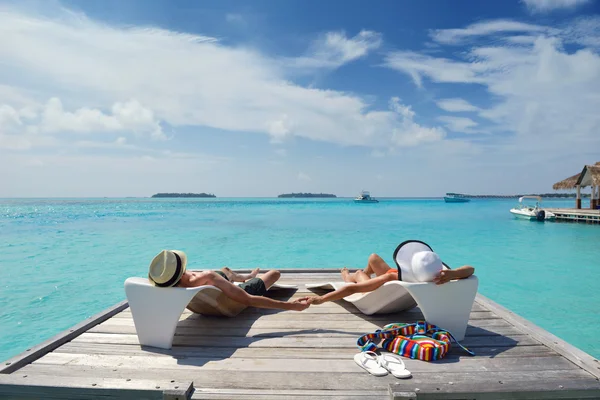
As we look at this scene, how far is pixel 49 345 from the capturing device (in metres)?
3.00

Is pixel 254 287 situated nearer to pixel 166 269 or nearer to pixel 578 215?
pixel 166 269

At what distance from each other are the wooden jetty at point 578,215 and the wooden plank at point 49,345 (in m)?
27.9

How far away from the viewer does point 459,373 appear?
2469 millimetres

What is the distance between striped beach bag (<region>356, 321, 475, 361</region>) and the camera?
2697 mm

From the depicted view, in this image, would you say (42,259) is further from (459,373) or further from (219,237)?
(459,373)

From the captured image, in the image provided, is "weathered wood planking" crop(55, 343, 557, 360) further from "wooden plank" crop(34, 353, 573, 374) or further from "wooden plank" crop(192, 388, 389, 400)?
"wooden plank" crop(192, 388, 389, 400)

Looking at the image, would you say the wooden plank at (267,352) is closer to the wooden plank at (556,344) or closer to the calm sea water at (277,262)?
the wooden plank at (556,344)

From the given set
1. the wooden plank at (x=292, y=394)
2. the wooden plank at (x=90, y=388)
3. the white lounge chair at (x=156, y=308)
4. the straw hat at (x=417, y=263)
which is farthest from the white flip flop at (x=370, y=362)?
the white lounge chair at (x=156, y=308)

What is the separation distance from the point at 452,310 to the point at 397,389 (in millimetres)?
1229

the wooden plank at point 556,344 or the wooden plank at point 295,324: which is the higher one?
the wooden plank at point 556,344

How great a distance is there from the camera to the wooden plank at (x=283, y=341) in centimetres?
302

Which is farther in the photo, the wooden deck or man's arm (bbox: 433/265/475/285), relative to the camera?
man's arm (bbox: 433/265/475/285)

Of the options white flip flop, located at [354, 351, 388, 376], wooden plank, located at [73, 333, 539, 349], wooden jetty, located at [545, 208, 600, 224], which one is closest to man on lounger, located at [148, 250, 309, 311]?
wooden plank, located at [73, 333, 539, 349]

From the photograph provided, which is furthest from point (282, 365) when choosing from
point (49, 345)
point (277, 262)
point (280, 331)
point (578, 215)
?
point (578, 215)
